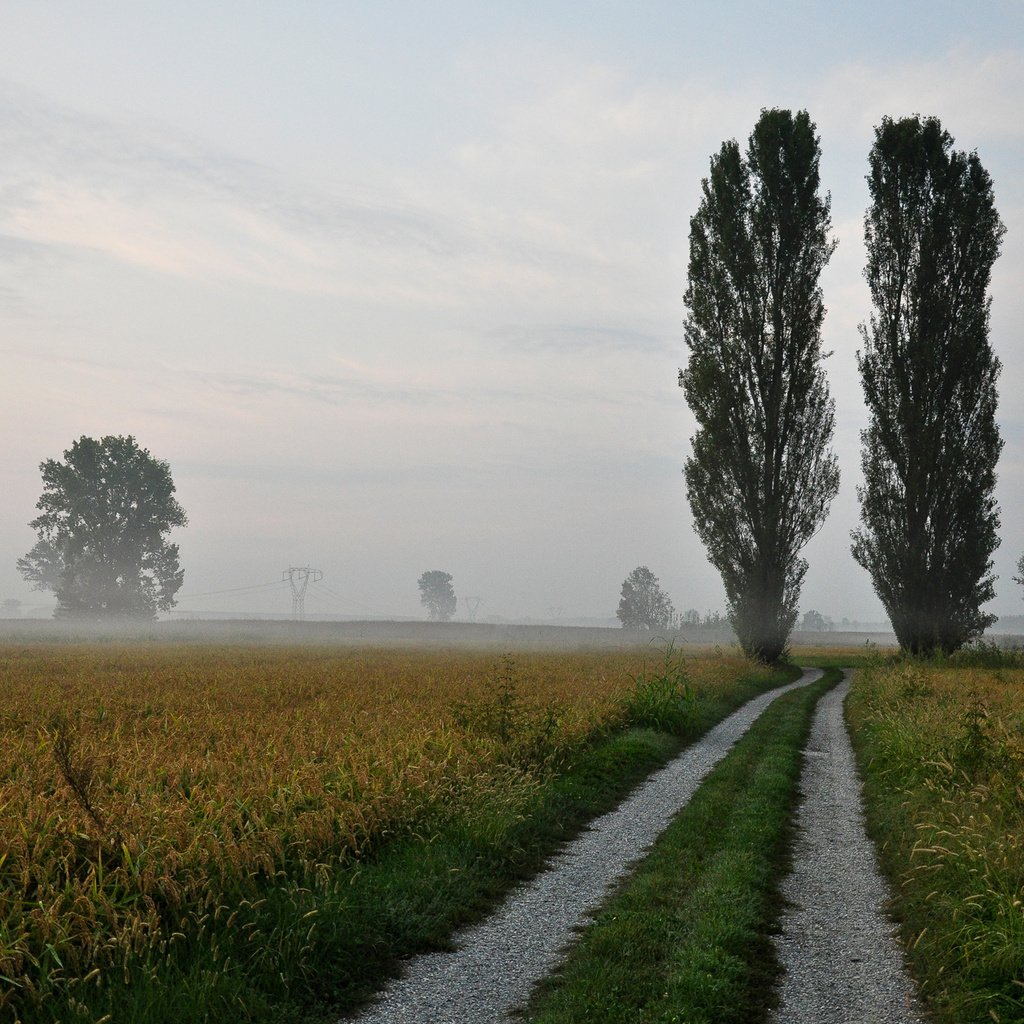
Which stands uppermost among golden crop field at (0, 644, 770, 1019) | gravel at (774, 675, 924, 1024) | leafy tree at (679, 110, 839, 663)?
leafy tree at (679, 110, 839, 663)

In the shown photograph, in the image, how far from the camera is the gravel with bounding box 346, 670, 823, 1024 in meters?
6.02

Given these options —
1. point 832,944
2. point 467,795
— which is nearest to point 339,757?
point 467,795

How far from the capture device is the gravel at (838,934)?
6090 millimetres

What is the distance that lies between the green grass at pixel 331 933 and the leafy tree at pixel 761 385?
27579 millimetres

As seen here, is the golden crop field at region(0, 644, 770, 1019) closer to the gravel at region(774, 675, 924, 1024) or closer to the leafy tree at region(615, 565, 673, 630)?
the gravel at region(774, 675, 924, 1024)

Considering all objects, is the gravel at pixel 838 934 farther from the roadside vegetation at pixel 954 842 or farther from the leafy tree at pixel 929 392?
the leafy tree at pixel 929 392

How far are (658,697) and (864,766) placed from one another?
5008 millimetres

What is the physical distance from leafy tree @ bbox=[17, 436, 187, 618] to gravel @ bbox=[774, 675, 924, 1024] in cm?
7112

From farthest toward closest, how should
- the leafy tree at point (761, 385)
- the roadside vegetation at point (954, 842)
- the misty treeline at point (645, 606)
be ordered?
the misty treeline at point (645, 606), the leafy tree at point (761, 385), the roadside vegetation at point (954, 842)

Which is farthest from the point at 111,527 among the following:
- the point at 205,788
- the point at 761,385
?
the point at 205,788

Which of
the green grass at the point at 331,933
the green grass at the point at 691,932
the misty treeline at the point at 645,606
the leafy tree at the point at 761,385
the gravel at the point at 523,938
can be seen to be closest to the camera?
the green grass at the point at 331,933

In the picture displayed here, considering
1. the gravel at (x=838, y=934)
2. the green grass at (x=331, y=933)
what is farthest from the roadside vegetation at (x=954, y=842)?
the green grass at (x=331, y=933)

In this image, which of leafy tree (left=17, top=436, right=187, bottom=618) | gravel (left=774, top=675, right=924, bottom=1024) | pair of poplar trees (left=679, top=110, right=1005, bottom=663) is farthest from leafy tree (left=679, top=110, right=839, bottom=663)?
leafy tree (left=17, top=436, right=187, bottom=618)

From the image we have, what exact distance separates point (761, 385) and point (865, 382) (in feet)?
21.9
